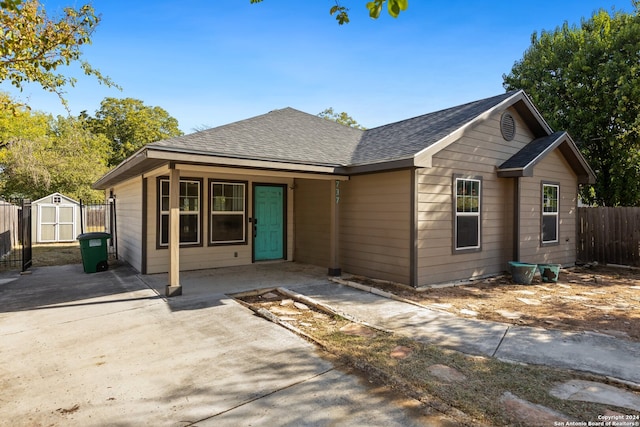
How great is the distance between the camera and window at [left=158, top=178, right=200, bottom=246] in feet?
27.2

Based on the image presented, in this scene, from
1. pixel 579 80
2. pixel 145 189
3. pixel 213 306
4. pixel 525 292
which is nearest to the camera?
pixel 213 306

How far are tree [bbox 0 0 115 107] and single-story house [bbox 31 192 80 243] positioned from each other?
499 inches

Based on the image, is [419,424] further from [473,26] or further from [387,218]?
[473,26]

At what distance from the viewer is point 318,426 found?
2.58m

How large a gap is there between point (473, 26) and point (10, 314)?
11250mm

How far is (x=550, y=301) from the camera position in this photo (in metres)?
6.30

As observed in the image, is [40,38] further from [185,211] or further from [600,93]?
[600,93]

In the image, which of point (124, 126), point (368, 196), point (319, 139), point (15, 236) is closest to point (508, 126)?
point (368, 196)

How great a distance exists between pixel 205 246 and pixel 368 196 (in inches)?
164

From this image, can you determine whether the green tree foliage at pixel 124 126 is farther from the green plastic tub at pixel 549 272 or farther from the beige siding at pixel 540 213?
the green plastic tub at pixel 549 272

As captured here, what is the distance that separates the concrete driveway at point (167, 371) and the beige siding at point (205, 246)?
7.60 feet

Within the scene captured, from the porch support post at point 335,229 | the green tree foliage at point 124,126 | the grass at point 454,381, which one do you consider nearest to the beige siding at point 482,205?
the porch support post at point 335,229

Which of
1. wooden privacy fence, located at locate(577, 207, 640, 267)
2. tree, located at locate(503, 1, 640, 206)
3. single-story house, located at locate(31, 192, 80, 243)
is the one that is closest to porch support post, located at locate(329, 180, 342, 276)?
wooden privacy fence, located at locate(577, 207, 640, 267)

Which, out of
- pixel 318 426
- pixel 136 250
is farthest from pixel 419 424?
pixel 136 250
